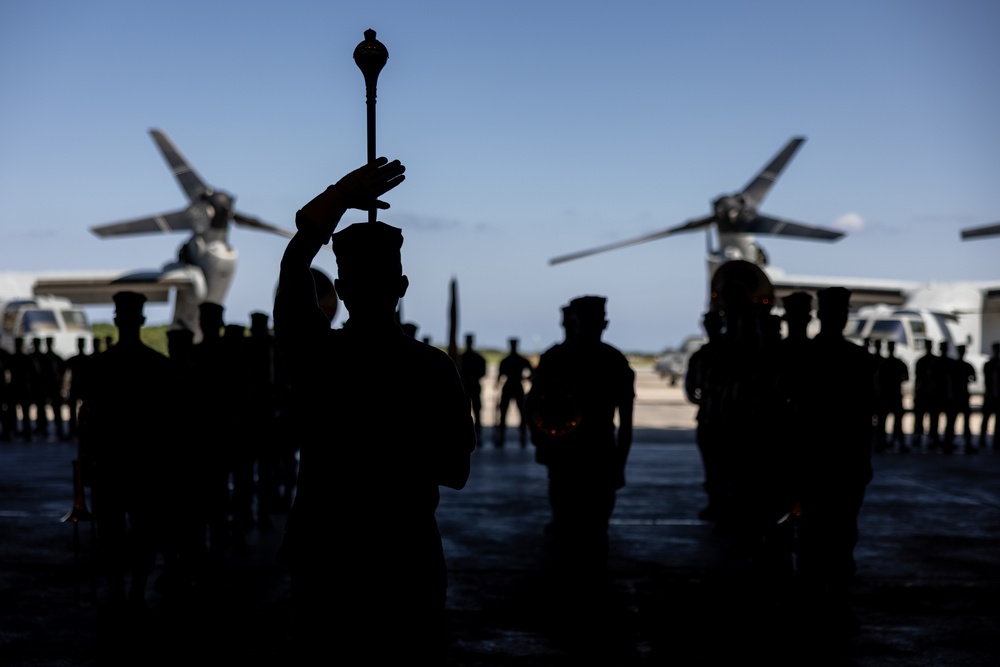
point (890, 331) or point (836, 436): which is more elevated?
point (890, 331)

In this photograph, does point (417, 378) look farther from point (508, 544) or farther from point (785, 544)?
point (508, 544)

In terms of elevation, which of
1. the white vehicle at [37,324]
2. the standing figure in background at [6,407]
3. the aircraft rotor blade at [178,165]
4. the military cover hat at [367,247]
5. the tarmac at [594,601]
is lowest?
the tarmac at [594,601]

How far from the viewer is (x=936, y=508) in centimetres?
1069

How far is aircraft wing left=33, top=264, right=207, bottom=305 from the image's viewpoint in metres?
28.9

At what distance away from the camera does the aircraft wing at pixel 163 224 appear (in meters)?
29.6

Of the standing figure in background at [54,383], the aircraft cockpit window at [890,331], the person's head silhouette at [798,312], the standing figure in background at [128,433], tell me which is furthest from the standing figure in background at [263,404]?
the aircraft cockpit window at [890,331]

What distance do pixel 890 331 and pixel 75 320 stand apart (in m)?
19.5

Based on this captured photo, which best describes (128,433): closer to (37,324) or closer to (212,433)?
(212,433)

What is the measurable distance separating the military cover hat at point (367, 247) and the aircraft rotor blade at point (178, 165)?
29031 mm

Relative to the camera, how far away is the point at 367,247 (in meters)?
2.63

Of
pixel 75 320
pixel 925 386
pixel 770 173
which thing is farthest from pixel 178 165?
pixel 925 386

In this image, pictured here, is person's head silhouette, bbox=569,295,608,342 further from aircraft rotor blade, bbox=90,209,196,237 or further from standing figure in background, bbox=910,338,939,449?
aircraft rotor blade, bbox=90,209,196,237

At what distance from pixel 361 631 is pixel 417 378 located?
620mm

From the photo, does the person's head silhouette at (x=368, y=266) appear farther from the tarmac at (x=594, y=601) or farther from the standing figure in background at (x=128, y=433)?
the standing figure in background at (x=128, y=433)
